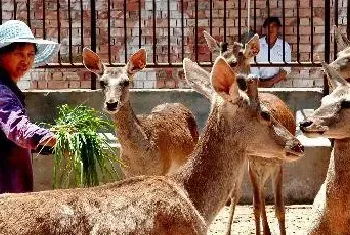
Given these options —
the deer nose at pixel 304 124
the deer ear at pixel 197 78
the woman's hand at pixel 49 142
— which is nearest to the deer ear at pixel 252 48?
the deer nose at pixel 304 124

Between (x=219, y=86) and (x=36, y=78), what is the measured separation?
9917 mm

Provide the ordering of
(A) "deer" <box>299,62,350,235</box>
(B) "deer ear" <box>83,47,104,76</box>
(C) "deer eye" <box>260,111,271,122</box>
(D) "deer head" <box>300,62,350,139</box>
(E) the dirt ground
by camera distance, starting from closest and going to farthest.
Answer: (C) "deer eye" <box>260,111,271,122</box>, (D) "deer head" <box>300,62,350,139</box>, (A) "deer" <box>299,62,350,235</box>, (B) "deer ear" <box>83,47,104,76</box>, (E) the dirt ground

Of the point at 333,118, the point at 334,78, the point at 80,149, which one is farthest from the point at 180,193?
the point at 334,78

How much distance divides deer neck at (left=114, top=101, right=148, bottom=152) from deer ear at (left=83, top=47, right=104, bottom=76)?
58cm

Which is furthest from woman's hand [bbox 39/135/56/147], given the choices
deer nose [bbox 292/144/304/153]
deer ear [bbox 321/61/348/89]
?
deer ear [bbox 321/61/348/89]

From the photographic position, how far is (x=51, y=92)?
12820mm

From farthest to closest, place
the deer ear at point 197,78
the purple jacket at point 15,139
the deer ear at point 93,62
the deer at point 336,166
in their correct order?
the deer ear at point 93,62 → the deer at point 336,166 → the deer ear at point 197,78 → the purple jacket at point 15,139

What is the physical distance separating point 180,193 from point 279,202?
4772mm

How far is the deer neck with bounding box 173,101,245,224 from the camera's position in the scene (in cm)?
607

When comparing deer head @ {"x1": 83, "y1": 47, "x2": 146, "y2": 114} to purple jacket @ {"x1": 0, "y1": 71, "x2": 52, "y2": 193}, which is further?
deer head @ {"x1": 83, "y1": 47, "x2": 146, "y2": 114}

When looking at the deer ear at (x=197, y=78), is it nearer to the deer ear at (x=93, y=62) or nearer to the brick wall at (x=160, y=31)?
the deer ear at (x=93, y=62)

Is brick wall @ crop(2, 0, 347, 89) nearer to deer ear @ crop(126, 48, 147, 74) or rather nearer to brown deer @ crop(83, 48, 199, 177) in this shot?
brown deer @ crop(83, 48, 199, 177)

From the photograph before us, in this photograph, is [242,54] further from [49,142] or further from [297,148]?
[49,142]

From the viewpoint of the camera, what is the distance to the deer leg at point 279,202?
10.3 m
